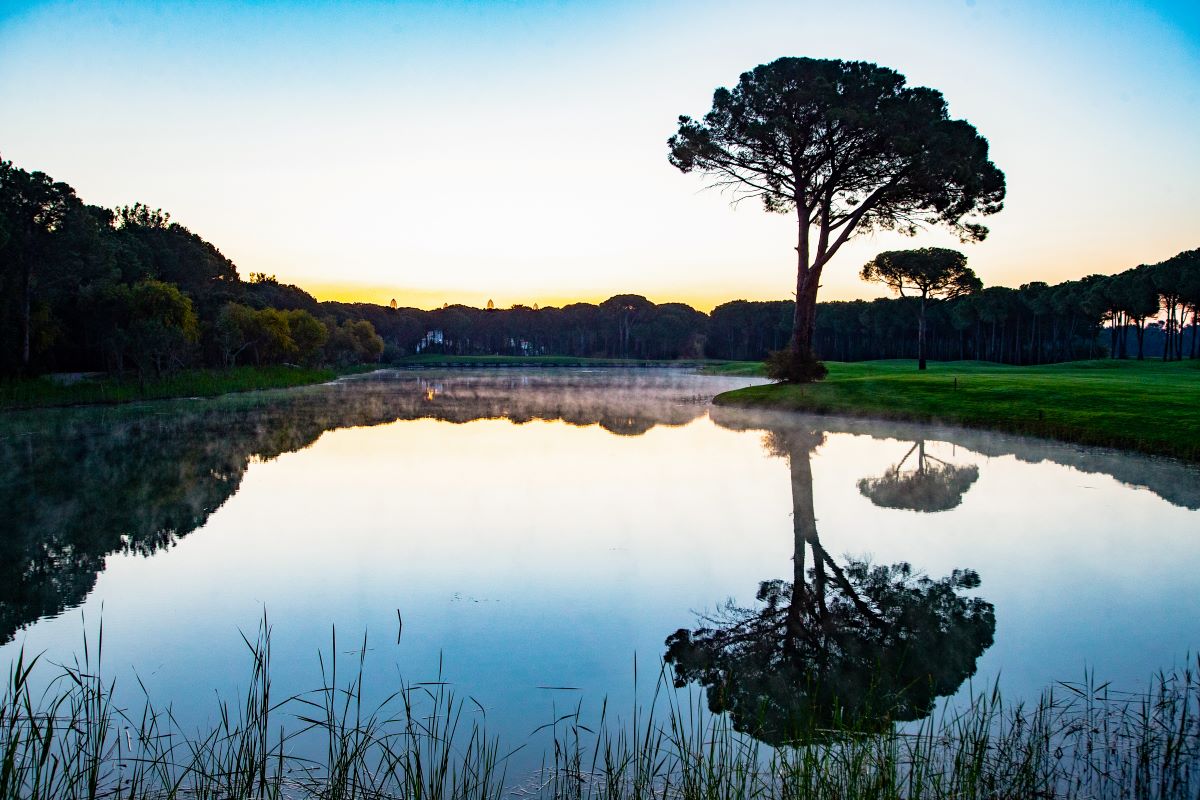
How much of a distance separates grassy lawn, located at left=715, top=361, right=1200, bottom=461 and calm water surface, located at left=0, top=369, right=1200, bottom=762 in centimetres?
162

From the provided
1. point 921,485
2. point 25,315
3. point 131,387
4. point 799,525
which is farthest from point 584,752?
point 25,315

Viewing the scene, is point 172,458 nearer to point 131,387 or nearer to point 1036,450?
point 1036,450

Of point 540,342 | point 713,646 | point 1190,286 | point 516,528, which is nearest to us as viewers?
point 713,646

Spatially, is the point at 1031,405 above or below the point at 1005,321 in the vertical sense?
below

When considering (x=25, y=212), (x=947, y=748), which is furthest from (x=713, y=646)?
(x=25, y=212)

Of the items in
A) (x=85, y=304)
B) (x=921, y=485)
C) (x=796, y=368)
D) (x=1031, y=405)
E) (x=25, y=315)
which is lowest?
(x=921, y=485)

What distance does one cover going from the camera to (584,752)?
4.10 metres

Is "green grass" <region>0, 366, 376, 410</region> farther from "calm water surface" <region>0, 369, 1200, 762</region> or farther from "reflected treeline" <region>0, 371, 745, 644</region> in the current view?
"calm water surface" <region>0, 369, 1200, 762</region>

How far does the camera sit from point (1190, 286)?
54531 millimetres

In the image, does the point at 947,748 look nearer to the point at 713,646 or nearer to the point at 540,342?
the point at 713,646

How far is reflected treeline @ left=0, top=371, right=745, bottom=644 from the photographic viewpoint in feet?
25.2

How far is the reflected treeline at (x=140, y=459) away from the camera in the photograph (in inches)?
303

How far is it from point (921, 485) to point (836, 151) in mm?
18317

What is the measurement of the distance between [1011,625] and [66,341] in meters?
50.8
